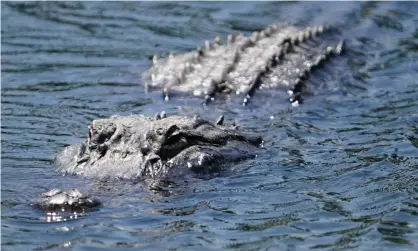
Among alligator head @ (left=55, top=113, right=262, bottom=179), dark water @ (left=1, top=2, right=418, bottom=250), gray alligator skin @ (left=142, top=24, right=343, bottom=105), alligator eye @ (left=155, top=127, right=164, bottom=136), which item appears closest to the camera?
dark water @ (left=1, top=2, right=418, bottom=250)

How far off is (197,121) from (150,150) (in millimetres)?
800

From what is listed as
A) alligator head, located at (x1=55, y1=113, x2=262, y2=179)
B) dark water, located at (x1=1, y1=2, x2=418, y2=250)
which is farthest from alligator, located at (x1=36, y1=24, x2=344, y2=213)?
dark water, located at (x1=1, y1=2, x2=418, y2=250)

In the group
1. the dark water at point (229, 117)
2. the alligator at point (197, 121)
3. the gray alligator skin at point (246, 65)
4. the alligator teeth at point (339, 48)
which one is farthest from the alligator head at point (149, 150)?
the alligator teeth at point (339, 48)

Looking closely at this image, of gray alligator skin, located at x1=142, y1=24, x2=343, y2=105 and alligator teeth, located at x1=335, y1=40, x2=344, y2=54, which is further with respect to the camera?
alligator teeth, located at x1=335, y1=40, x2=344, y2=54

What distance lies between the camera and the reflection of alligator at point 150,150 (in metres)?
8.37

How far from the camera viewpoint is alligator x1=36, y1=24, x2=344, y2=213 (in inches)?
331

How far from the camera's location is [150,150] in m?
8.47

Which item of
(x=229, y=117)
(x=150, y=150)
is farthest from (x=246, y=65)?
(x=150, y=150)

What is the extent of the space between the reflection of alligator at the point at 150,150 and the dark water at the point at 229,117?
198 millimetres

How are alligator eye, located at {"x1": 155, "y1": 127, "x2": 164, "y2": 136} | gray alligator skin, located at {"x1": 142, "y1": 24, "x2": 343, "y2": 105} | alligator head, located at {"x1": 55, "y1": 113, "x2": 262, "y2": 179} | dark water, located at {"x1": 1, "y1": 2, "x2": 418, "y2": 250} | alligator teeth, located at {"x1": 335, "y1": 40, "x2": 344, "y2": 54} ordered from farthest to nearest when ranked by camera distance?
1. alligator teeth, located at {"x1": 335, "y1": 40, "x2": 344, "y2": 54}
2. gray alligator skin, located at {"x1": 142, "y1": 24, "x2": 343, "y2": 105}
3. alligator eye, located at {"x1": 155, "y1": 127, "x2": 164, "y2": 136}
4. alligator head, located at {"x1": 55, "y1": 113, "x2": 262, "y2": 179}
5. dark water, located at {"x1": 1, "y1": 2, "x2": 418, "y2": 250}

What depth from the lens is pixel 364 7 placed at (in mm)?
15781

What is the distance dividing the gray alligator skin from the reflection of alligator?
2215mm

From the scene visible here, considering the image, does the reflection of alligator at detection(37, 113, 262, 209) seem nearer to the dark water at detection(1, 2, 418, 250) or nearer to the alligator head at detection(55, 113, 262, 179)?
the alligator head at detection(55, 113, 262, 179)

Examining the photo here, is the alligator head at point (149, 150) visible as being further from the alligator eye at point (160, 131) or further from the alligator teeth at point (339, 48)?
the alligator teeth at point (339, 48)
